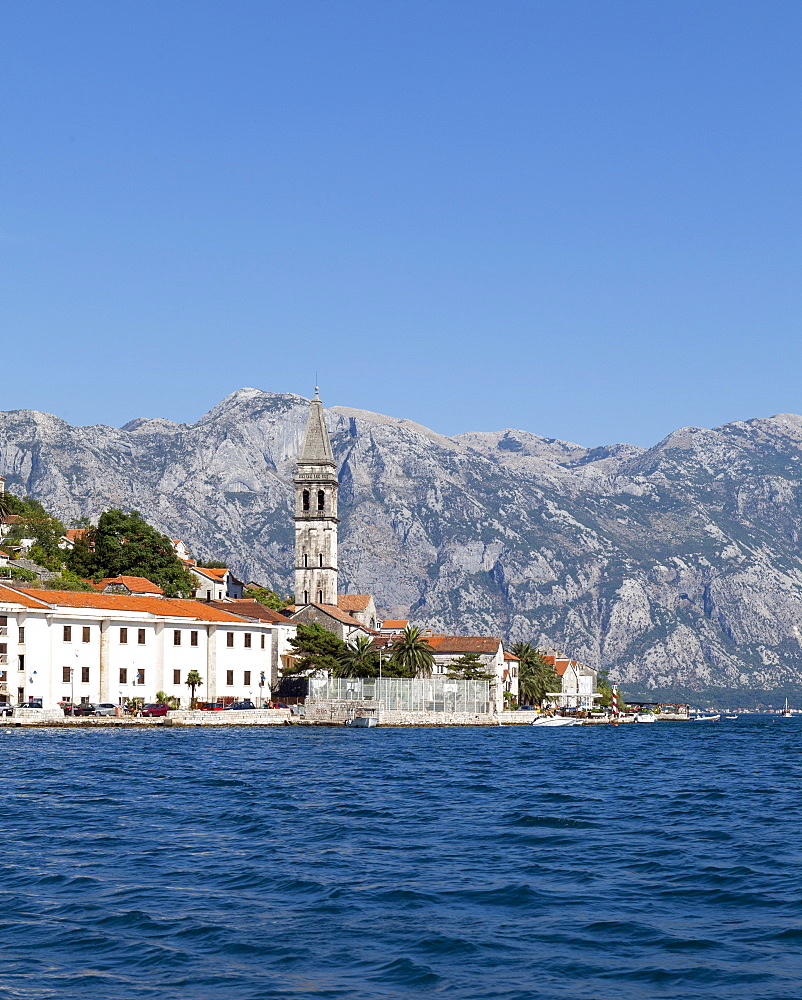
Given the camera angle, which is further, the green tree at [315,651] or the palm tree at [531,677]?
the palm tree at [531,677]

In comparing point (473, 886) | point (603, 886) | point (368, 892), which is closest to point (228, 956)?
point (368, 892)

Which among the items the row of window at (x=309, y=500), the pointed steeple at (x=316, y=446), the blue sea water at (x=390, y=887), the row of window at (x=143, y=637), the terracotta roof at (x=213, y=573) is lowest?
the blue sea water at (x=390, y=887)

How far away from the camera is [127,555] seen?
140m

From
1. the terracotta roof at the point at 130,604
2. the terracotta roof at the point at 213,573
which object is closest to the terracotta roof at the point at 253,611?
the terracotta roof at the point at 130,604

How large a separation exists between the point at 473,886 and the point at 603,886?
2840 millimetres

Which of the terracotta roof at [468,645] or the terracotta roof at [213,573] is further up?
the terracotta roof at [213,573]

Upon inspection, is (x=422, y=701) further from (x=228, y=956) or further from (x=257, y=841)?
(x=228, y=956)

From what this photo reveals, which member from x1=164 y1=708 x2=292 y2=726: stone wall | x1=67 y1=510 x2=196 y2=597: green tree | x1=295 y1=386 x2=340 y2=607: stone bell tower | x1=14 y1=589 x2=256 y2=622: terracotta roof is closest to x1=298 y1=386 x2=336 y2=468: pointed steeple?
x1=295 y1=386 x2=340 y2=607: stone bell tower

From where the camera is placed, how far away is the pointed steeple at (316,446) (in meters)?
183

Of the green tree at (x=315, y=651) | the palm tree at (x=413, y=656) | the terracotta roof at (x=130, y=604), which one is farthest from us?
the palm tree at (x=413, y=656)

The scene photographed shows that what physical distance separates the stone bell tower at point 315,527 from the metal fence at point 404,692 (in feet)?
164

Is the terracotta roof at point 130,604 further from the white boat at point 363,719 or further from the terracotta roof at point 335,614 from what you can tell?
the terracotta roof at point 335,614

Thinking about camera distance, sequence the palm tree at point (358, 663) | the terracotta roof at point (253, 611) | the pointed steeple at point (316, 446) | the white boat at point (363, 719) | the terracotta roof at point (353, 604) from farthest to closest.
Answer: the terracotta roof at point (353, 604) → the pointed steeple at point (316, 446) → the terracotta roof at point (253, 611) → the palm tree at point (358, 663) → the white boat at point (363, 719)

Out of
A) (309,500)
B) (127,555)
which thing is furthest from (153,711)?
(309,500)
